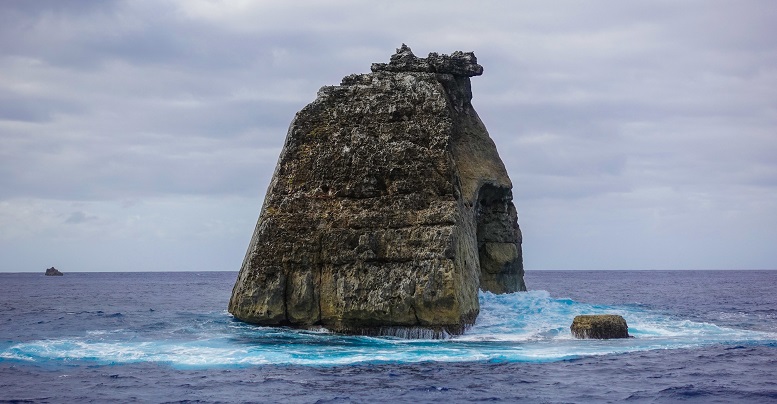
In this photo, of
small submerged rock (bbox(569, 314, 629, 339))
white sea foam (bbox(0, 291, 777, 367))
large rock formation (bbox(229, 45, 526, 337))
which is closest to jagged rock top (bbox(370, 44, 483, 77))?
large rock formation (bbox(229, 45, 526, 337))

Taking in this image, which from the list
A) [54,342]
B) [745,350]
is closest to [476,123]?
[745,350]

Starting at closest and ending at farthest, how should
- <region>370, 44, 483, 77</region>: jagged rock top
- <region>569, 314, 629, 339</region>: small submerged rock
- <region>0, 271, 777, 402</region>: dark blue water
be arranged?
1. <region>0, 271, 777, 402</region>: dark blue water
2. <region>569, 314, 629, 339</region>: small submerged rock
3. <region>370, 44, 483, 77</region>: jagged rock top

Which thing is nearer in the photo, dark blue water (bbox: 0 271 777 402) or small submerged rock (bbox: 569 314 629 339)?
dark blue water (bbox: 0 271 777 402)

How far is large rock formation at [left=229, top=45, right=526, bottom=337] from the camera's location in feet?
126

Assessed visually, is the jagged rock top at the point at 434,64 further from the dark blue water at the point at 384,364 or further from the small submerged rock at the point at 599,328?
the small submerged rock at the point at 599,328

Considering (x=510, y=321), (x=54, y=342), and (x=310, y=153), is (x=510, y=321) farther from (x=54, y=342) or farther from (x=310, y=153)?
(x=54, y=342)

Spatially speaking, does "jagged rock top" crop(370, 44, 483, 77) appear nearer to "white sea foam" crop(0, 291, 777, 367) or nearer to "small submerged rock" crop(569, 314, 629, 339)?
"white sea foam" crop(0, 291, 777, 367)

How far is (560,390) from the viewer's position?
2542cm

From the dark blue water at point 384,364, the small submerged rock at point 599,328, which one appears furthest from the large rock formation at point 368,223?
the small submerged rock at point 599,328

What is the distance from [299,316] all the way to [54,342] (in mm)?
10799

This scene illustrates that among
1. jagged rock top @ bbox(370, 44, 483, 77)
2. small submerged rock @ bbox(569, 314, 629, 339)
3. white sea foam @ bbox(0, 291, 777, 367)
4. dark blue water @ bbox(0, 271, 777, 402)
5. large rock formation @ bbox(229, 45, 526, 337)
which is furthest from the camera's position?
jagged rock top @ bbox(370, 44, 483, 77)

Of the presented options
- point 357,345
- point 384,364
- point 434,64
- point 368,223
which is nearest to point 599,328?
point 357,345

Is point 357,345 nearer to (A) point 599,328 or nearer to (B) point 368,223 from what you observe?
(B) point 368,223

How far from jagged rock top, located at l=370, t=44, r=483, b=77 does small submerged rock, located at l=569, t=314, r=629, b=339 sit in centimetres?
1785
